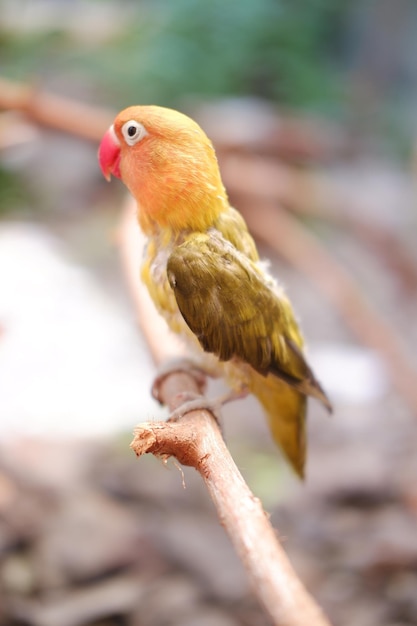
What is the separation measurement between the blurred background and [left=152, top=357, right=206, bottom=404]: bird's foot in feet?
1.68

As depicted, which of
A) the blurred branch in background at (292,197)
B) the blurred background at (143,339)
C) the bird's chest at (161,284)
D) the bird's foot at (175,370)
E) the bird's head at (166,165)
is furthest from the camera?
the blurred branch in background at (292,197)

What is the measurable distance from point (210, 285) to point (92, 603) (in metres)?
1.10

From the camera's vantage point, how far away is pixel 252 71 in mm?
4832

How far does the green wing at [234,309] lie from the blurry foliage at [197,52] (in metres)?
3.59

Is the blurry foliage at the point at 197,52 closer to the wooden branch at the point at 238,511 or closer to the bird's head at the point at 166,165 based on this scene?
the bird's head at the point at 166,165

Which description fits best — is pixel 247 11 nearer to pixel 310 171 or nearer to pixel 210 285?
pixel 310 171

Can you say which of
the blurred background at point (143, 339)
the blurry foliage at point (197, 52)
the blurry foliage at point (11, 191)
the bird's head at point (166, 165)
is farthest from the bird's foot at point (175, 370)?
the blurry foliage at point (197, 52)

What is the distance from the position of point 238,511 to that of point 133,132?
0.63 metres

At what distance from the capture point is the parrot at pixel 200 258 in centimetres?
112

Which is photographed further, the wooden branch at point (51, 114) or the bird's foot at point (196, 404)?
the wooden branch at point (51, 114)

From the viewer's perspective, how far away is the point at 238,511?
81cm

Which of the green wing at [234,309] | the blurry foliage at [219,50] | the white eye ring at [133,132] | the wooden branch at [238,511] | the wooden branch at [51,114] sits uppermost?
the blurry foliage at [219,50]

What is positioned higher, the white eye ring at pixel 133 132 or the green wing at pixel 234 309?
the white eye ring at pixel 133 132

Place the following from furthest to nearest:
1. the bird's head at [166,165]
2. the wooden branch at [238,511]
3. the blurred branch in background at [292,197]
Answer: the blurred branch in background at [292,197] → the bird's head at [166,165] → the wooden branch at [238,511]
